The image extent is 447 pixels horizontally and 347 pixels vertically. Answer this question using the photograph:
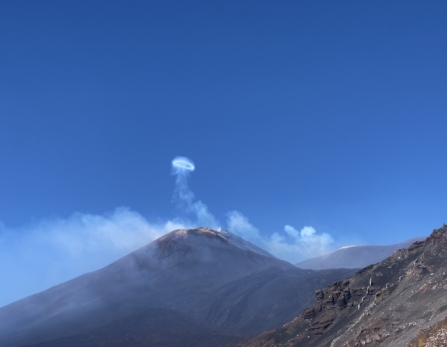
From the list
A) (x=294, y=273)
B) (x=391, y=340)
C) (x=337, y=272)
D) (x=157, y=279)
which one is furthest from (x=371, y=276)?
(x=157, y=279)

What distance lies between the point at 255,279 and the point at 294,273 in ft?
50.5

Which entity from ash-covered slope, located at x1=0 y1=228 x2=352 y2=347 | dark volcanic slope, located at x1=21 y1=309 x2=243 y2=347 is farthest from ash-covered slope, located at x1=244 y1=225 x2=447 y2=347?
ash-covered slope, located at x1=0 y1=228 x2=352 y2=347

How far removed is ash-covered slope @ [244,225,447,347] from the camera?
46.3 meters

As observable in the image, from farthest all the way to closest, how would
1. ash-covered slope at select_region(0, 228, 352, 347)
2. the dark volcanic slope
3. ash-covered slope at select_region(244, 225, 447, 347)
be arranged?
ash-covered slope at select_region(0, 228, 352, 347) < the dark volcanic slope < ash-covered slope at select_region(244, 225, 447, 347)

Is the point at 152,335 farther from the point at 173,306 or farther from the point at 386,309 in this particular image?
the point at 386,309

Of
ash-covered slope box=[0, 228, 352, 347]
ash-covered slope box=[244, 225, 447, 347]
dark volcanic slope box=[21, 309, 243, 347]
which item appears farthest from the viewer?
ash-covered slope box=[0, 228, 352, 347]

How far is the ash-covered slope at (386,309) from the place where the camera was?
152 ft

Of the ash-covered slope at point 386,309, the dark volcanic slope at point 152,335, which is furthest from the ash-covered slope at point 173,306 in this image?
the ash-covered slope at point 386,309

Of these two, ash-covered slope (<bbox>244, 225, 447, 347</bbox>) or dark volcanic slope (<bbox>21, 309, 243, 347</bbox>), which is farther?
dark volcanic slope (<bbox>21, 309, 243, 347</bbox>)

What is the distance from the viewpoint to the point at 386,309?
182 feet

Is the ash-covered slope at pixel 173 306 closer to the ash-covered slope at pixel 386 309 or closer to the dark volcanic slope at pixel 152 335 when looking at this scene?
the dark volcanic slope at pixel 152 335

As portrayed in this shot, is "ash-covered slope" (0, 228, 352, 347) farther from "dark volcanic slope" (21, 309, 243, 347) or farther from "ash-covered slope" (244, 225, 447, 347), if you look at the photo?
"ash-covered slope" (244, 225, 447, 347)

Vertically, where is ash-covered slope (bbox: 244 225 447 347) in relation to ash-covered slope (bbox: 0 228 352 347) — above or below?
below

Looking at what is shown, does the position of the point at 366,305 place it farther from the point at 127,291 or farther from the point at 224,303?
the point at 127,291
